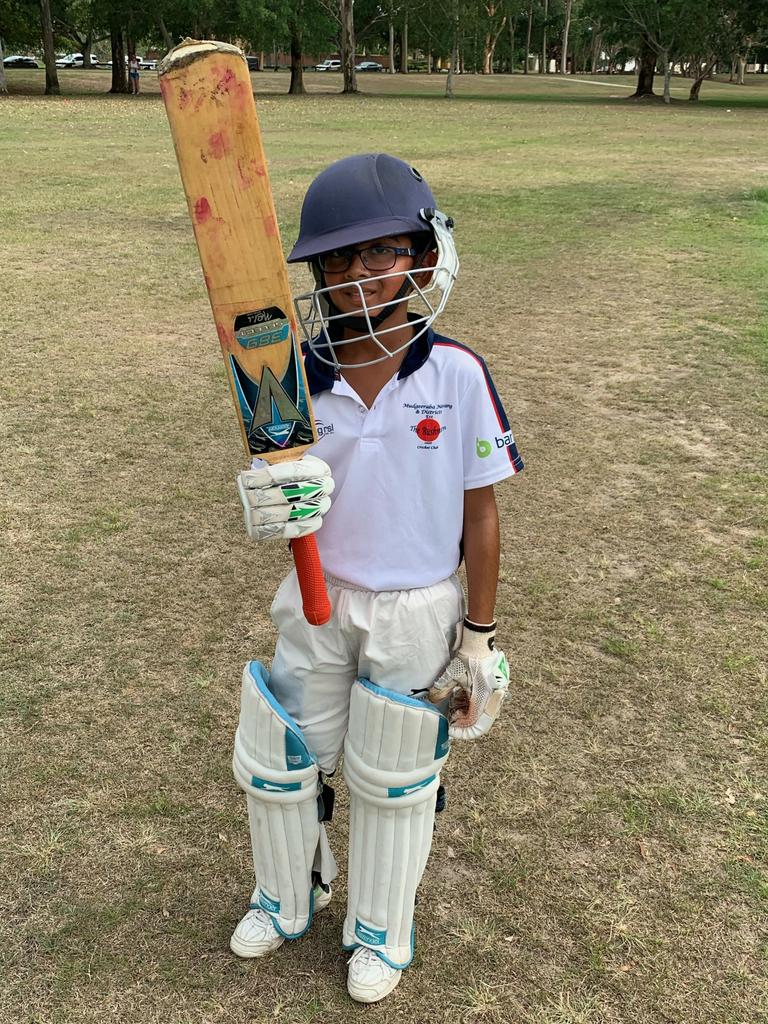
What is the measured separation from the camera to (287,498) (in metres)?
1.76

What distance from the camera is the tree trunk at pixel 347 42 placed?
117 feet

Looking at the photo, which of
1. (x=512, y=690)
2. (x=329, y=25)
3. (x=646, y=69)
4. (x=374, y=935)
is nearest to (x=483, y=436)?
(x=374, y=935)

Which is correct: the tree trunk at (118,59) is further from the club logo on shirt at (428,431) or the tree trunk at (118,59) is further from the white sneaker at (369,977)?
the white sneaker at (369,977)

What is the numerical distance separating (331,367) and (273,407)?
177 millimetres

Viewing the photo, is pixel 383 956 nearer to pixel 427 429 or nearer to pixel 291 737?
pixel 291 737

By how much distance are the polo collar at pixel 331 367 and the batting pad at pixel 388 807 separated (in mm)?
634

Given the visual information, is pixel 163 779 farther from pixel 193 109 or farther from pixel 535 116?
pixel 535 116

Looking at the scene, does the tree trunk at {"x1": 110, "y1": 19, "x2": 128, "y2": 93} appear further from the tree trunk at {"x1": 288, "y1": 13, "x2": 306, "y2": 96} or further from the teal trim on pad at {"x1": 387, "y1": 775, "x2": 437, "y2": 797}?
the teal trim on pad at {"x1": 387, "y1": 775, "x2": 437, "y2": 797}

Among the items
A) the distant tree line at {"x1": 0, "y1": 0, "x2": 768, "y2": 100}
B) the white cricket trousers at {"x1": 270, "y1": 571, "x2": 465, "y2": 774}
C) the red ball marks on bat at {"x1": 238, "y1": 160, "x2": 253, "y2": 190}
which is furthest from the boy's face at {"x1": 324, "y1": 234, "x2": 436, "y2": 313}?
the distant tree line at {"x1": 0, "y1": 0, "x2": 768, "y2": 100}

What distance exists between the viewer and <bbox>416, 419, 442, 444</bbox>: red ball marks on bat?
1870 mm

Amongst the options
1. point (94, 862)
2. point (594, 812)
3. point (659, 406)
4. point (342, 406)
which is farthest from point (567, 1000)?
point (659, 406)

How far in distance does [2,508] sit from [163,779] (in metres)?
2.06

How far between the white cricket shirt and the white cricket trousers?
45 millimetres

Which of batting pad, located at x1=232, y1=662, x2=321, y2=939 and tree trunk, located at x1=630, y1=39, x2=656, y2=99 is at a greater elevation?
tree trunk, located at x1=630, y1=39, x2=656, y2=99
